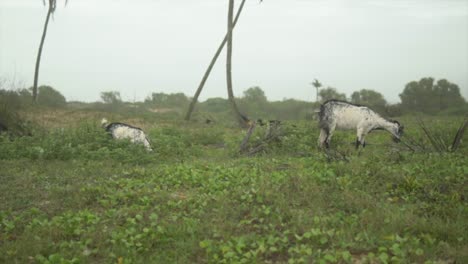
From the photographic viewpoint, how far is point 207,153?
12.5 meters

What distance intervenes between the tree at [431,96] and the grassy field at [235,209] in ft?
85.5

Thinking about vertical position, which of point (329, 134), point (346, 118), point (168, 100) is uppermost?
point (168, 100)

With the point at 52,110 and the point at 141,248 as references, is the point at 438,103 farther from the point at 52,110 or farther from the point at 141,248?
the point at 141,248

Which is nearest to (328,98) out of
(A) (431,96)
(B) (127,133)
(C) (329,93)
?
(C) (329,93)

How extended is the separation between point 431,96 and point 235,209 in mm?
31939

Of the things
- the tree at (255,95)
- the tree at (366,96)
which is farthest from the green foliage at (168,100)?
the tree at (366,96)

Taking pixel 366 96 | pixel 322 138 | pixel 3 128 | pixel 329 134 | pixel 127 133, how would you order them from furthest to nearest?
pixel 366 96
pixel 3 128
pixel 127 133
pixel 322 138
pixel 329 134

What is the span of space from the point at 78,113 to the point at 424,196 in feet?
64.7

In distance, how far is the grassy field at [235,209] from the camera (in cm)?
509

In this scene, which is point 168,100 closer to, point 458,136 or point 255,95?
point 255,95

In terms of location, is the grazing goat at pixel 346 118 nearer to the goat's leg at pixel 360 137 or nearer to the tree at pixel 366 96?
the goat's leg at pixel 360 137

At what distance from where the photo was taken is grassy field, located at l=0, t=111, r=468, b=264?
5.09 metres

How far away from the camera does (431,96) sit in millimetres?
34156

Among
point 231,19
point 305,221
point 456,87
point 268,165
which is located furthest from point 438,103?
point 305,221
